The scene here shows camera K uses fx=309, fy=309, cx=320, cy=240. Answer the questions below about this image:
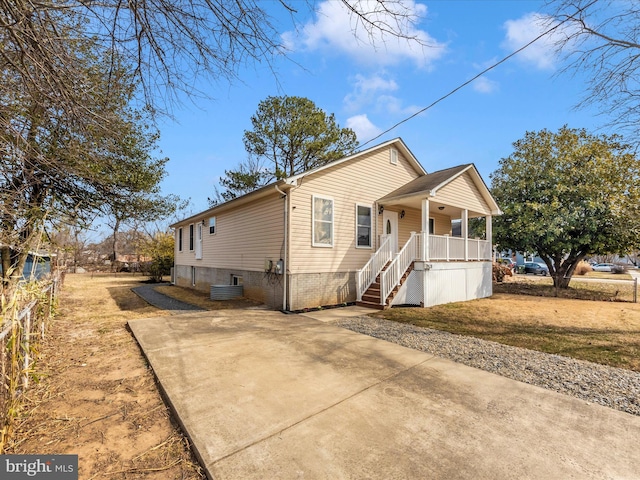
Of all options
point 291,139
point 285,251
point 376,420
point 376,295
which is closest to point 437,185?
point 376,295

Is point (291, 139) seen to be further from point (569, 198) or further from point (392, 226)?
point (569, 198)

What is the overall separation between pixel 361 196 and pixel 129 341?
25.8ft

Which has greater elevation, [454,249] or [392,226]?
[392,226]

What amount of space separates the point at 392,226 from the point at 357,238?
2104 millimetres

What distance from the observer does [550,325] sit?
7.27m

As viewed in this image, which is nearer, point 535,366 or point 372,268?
point 535,366

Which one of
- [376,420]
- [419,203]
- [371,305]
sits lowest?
[371,305]

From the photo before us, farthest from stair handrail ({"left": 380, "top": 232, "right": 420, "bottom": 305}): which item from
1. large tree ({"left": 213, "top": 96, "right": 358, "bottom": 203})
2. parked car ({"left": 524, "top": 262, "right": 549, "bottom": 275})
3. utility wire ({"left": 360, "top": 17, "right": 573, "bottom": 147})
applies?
parked car ({"left": 524, "top": 262, "right": 549, "bottom": 275})

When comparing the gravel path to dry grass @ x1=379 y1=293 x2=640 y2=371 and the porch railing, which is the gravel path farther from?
the porch railing

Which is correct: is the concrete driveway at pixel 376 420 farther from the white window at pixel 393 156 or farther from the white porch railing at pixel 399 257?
the white window at pixel 393 156

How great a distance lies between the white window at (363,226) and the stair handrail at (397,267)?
1442 millimetres

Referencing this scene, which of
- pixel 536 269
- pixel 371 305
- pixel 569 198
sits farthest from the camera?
pixel 536 269

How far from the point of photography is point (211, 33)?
8.79 ft

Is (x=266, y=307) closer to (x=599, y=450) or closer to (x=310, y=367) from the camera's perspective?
(x=310, y=367)
